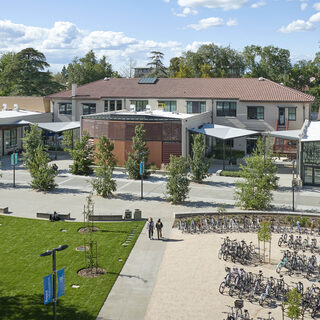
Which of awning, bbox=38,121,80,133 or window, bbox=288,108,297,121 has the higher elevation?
window, bbox=288,108,297,121

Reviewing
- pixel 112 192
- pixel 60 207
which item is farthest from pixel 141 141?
pixel 60 207

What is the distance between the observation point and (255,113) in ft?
184

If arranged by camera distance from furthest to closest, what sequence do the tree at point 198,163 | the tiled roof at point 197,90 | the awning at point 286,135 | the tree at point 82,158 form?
the tiled roof at point 197,90, the awning at point 286,135, the tree at point 82,158, the tree at point 198,163

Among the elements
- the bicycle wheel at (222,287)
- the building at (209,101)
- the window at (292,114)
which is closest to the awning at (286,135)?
the building at (209,101)

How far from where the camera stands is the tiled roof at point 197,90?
56.0 metres

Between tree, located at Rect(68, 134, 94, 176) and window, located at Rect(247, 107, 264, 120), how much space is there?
73.8 ft

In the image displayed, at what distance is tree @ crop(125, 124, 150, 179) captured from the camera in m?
40.2

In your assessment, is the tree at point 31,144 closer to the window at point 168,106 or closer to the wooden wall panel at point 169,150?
the wooden wall panel at point 169,150

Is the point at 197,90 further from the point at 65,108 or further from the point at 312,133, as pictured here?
the point at 312,133

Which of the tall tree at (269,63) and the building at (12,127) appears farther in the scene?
the tall tree at (269,63)

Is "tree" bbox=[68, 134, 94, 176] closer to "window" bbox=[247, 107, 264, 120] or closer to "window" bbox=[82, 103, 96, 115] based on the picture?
"window" bbox=[82, 103, 96, 115]

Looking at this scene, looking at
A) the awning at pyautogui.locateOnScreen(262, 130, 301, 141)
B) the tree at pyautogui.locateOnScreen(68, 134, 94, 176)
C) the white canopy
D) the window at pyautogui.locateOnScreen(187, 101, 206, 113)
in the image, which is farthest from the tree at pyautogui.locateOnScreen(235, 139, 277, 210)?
the window at pyautogui.locateOnScreen(187, 101, 206, 113)

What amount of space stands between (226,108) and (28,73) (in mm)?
40378

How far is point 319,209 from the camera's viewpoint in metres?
32.7
